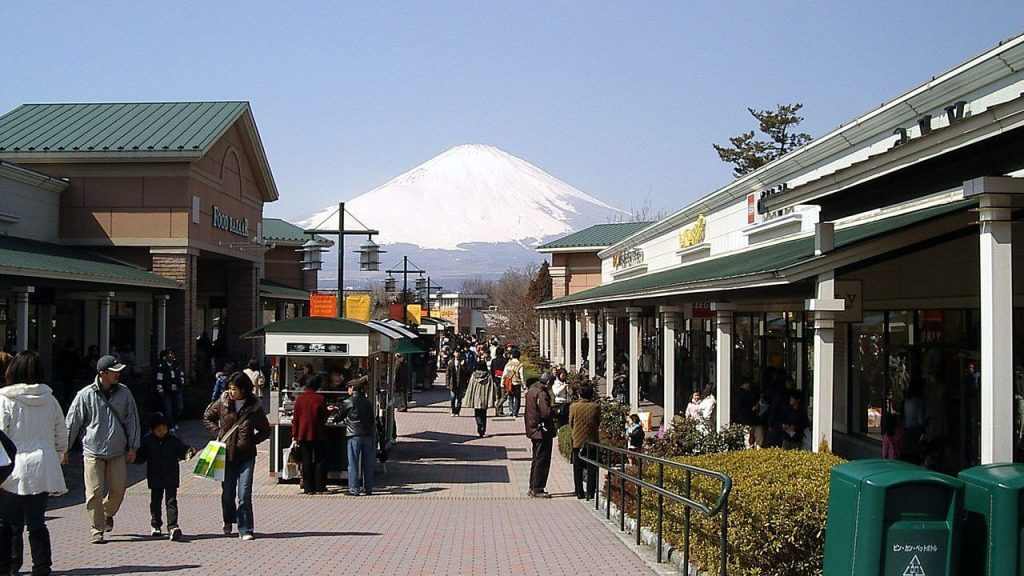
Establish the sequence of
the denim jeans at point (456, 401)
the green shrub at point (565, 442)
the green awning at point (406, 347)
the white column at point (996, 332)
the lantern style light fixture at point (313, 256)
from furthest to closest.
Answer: the denim jeans at point (456, 401), the lantern style light fixture at point (313, 256), the green awning at point (406, 347), the green shrub at point (565, 442), the white column at point (996, 332)

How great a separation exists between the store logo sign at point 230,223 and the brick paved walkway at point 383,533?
54.7 ft

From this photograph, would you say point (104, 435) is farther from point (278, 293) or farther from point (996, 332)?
point (278, 293)

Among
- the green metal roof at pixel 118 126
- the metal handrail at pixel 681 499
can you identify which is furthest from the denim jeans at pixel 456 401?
the metal handrail at pixel 681 499

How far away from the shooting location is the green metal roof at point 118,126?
29812mm

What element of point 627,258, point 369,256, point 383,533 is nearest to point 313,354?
point 383,533

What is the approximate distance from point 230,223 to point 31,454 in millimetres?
27257

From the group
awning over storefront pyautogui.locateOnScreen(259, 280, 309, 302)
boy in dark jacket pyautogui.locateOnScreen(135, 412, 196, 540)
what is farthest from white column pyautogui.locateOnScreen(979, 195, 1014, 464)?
awning over storefront pyautogui.locateOnScreen(259, 280, 309, 302)

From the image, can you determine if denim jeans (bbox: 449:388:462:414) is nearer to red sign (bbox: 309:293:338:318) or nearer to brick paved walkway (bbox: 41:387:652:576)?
red sign (bbox: 309:293:338:318)

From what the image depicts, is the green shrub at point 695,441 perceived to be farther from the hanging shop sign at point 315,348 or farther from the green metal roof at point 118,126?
the green metal roof at point 118,126

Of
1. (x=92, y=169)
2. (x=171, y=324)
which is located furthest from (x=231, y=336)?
(x=92, y=169)

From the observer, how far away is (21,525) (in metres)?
7.88

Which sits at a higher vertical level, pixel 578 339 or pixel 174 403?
pixel 578 339

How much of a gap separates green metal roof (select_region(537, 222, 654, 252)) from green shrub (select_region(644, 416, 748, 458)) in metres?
44.5

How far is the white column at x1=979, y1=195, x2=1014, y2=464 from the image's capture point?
297 inches
